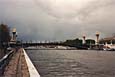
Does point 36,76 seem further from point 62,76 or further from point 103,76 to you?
point 103,76

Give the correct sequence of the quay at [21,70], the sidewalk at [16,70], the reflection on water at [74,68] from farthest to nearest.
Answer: the reflection on water at [74,68]
the sidewalk at [16,70]
the quay at [21,70]

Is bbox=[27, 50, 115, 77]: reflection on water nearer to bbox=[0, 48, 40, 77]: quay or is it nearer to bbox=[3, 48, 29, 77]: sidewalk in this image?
bbox=[3, 48, 29, 77]: sidewalk

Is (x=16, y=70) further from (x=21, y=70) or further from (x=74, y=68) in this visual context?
(x=74, y=68)

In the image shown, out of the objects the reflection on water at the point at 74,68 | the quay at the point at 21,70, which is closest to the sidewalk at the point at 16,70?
the quay at the point at 21,70

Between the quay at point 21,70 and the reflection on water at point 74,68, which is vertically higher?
the quay at point 21,70

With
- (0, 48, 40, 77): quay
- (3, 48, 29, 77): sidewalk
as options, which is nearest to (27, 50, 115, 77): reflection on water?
(3, 48, 29, 77): sidewalk

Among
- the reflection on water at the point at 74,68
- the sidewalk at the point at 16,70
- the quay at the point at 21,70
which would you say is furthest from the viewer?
the reflection on water at the point at 74,68

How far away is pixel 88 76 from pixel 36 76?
16.5 metres

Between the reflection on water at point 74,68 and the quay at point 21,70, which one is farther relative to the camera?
the reflection on water at point 74,68

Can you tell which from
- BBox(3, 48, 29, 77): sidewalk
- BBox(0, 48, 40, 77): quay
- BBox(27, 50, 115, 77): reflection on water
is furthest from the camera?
BBox(27, 50, 115, 77): reflection on water

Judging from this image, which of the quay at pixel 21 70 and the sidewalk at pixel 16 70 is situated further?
the sidewalk at pixel 16 70

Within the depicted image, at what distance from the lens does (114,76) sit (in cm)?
3334

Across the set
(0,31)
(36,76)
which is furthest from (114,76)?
(0,31)

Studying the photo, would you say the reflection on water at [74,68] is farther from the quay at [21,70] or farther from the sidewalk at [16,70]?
the quay at [21,70]
